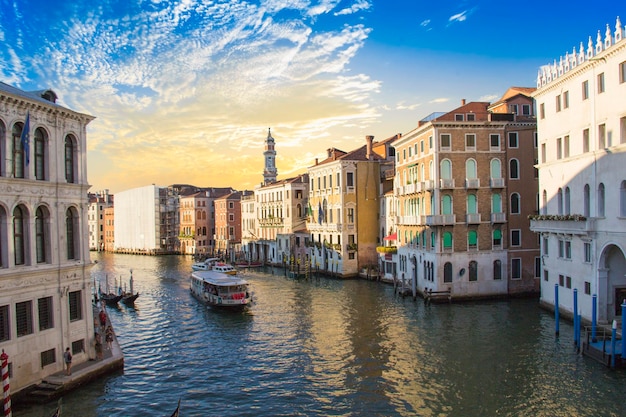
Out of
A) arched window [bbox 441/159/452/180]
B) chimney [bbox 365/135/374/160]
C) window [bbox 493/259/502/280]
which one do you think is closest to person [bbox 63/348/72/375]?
arched window [bbox 441/159/452/180]

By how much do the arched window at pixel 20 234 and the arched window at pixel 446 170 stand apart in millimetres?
20606

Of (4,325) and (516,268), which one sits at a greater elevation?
(4,325)

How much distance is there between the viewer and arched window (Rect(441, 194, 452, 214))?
95.1 ft

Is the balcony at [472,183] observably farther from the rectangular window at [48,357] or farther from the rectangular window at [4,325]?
the rectangular window at [4,325]

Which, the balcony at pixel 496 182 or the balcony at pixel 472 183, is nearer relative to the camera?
the balcony at pixel 472 183

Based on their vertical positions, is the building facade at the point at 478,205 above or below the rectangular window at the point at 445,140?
below

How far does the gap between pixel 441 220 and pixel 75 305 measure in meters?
18.5

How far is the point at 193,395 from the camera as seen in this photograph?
1606 cm

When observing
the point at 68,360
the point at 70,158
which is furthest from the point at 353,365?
the point at 70,158

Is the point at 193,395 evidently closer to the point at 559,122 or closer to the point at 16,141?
the point at 16,141

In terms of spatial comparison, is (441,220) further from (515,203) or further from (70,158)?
(70,158)

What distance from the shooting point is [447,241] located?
94.8ft

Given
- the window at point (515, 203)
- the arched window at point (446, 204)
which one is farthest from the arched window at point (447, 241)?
the window at point (515, 203)

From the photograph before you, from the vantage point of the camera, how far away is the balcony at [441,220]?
93.5 feet
